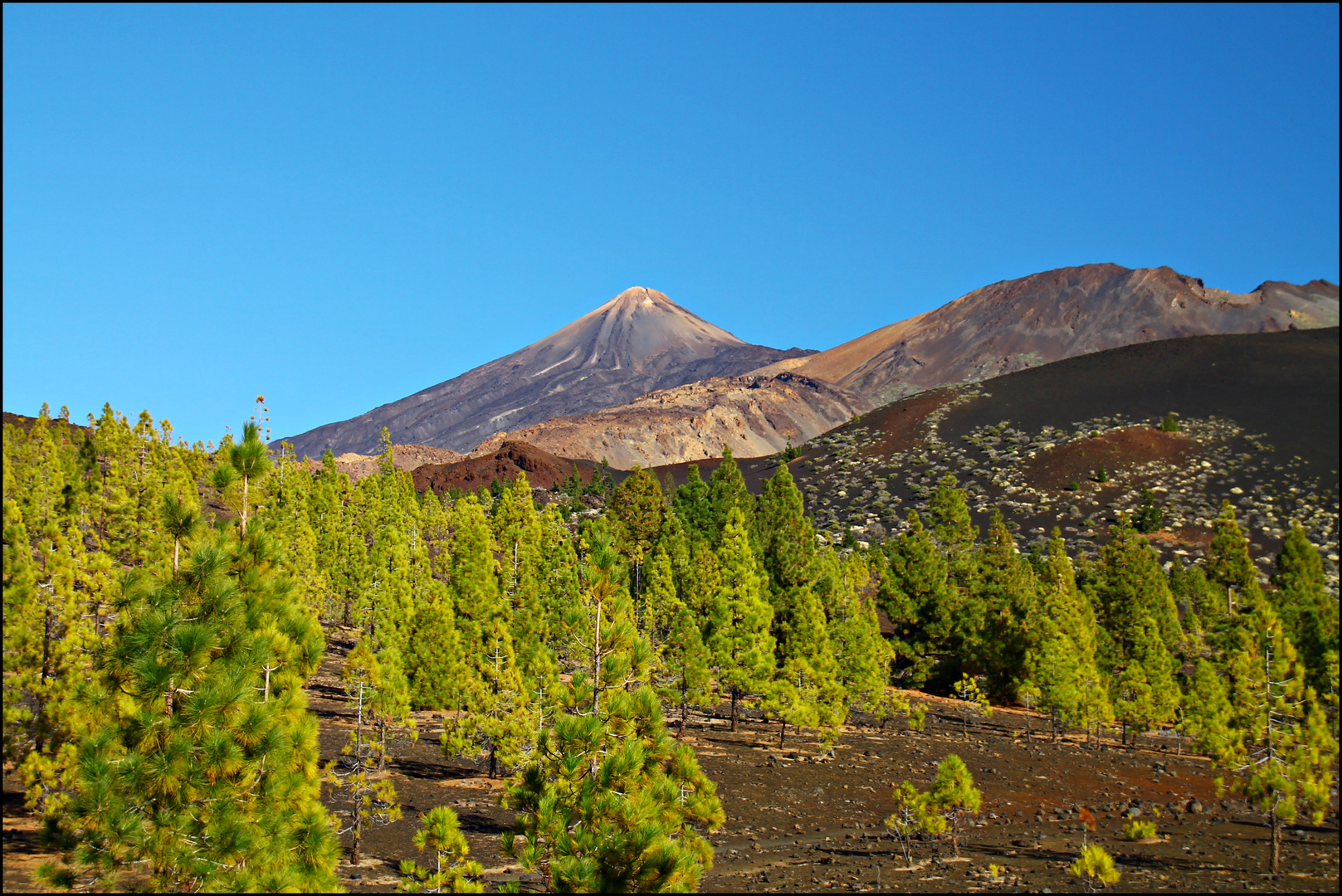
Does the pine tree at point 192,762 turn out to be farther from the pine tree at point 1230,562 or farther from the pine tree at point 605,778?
the pine tree at point 1230,562

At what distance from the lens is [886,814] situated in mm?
29547

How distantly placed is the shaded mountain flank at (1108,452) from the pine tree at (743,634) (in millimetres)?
37223

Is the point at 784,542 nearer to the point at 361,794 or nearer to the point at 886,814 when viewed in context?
the point at 886,814

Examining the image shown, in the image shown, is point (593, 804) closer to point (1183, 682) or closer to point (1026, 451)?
point (1183, 682)

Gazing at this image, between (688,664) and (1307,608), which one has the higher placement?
(1307,608)

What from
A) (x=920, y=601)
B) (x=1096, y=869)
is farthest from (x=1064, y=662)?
(x=1096, y=869)

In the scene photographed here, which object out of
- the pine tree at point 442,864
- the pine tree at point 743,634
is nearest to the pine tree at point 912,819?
the pine tree at point 743,634

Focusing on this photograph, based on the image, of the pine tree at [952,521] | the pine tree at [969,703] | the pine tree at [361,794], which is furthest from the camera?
the pine tree at [952,521]

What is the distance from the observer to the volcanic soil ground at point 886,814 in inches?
838

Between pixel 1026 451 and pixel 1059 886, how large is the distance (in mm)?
106265

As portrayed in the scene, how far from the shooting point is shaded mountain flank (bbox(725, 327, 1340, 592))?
92.3 m

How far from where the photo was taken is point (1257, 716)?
23547 millimetres

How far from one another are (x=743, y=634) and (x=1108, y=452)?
90864 mm

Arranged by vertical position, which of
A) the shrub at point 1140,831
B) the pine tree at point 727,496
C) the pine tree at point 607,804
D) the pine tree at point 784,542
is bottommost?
the shrub at point 1140,831
